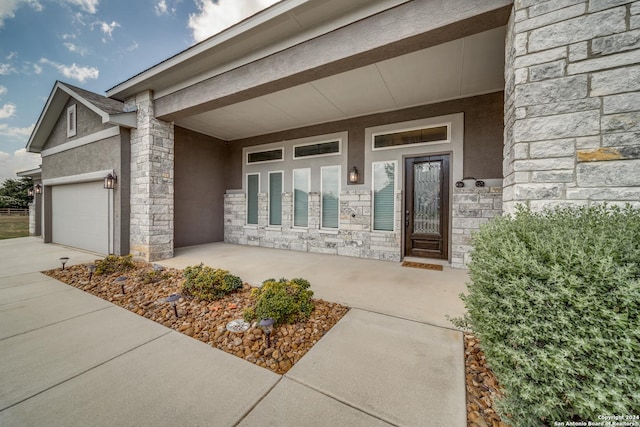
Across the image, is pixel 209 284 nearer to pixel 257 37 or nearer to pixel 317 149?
pixel 257 37

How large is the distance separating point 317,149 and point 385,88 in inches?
91.5

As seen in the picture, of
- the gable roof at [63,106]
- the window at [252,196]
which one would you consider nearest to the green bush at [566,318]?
the window at [252,196]

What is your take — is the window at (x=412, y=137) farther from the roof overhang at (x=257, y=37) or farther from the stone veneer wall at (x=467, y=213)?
the roof overhang at (x=257, y=37)

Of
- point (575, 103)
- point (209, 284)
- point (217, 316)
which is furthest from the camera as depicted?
point (209, 284)

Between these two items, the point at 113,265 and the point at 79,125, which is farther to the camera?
the point at 79,125

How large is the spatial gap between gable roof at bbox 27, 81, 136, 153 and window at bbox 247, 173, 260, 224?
306 cm

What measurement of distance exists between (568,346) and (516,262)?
0.41 m

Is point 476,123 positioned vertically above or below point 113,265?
above

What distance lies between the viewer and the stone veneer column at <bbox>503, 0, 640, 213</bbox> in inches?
65.7

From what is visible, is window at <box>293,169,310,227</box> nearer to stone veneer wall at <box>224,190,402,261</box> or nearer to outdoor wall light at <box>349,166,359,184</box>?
stone veneer wall at <box>224,190,402,261</box>

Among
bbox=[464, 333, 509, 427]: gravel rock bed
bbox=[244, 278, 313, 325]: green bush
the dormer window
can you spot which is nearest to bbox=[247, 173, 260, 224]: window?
the dormer window

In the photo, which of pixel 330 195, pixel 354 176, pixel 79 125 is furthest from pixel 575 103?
pixel 79 125

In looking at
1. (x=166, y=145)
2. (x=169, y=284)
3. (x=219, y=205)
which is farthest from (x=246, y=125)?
(x=169, y=284)

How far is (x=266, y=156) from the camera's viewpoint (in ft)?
22.6
